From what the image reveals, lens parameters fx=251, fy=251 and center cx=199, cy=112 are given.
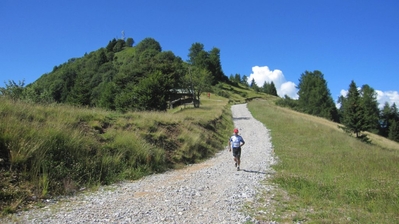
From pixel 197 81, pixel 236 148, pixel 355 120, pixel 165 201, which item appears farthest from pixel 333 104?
pixel 165 201

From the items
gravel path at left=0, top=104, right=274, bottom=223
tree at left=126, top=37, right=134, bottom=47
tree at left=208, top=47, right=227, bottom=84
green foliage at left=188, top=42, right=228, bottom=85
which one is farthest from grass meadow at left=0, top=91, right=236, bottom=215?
tree at left=126, top=37, right=134, bottom=47

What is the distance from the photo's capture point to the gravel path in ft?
20.5

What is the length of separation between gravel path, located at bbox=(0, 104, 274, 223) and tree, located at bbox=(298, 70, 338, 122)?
3623 inches

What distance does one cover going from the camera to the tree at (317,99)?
309 ft

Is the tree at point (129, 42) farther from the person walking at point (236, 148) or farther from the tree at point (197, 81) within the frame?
the person walking at point (236, 148)

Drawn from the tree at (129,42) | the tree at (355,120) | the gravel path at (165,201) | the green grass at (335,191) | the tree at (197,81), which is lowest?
the gravel path at (165,201)

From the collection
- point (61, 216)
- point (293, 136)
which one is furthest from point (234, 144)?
point (293, 136)

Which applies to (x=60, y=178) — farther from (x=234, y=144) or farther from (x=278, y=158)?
(x=278, y=158)

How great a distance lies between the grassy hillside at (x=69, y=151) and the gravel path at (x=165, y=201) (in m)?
0.77

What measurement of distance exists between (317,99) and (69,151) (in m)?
99.6

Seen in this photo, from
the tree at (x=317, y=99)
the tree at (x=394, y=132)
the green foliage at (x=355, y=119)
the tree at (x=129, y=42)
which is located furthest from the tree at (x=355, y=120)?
the tree at (x=129, y=42)

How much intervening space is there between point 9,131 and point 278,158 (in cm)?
1429

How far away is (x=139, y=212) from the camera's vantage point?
21.8ft

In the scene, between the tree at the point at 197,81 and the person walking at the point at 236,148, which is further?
the tree at the point at 197,81
